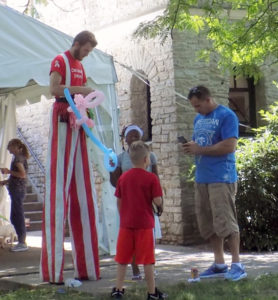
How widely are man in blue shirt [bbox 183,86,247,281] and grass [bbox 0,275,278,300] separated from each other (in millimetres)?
265

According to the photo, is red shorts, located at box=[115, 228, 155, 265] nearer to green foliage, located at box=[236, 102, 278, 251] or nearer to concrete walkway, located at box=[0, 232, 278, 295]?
concrete walkway, located at box=[0, 232, 278, 295]

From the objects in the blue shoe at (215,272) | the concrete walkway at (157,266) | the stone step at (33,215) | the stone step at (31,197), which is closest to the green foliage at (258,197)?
the concrete walkway at (157,266)

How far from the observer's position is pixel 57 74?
6.33 m

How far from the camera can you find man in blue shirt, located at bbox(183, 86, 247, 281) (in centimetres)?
624

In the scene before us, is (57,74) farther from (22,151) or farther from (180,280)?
(22,151)

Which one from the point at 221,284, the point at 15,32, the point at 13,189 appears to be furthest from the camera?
A: the point at 13,189

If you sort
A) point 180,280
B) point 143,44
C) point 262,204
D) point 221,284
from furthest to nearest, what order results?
point 143,44 → point 262,204 → point 180,280 → point 221,284

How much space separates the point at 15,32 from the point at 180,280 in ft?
11.9

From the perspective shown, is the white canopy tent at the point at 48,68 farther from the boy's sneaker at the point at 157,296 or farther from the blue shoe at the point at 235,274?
the boy's sneaker at the point at 157,296

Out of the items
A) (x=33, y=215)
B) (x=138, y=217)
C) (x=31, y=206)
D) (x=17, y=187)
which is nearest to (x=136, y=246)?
(x=138, y=217)

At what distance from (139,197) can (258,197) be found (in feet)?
14.4

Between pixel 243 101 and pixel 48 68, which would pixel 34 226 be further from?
pixel 48 68

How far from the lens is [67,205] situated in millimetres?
6504

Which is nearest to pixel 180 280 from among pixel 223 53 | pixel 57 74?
pixel 57 74
